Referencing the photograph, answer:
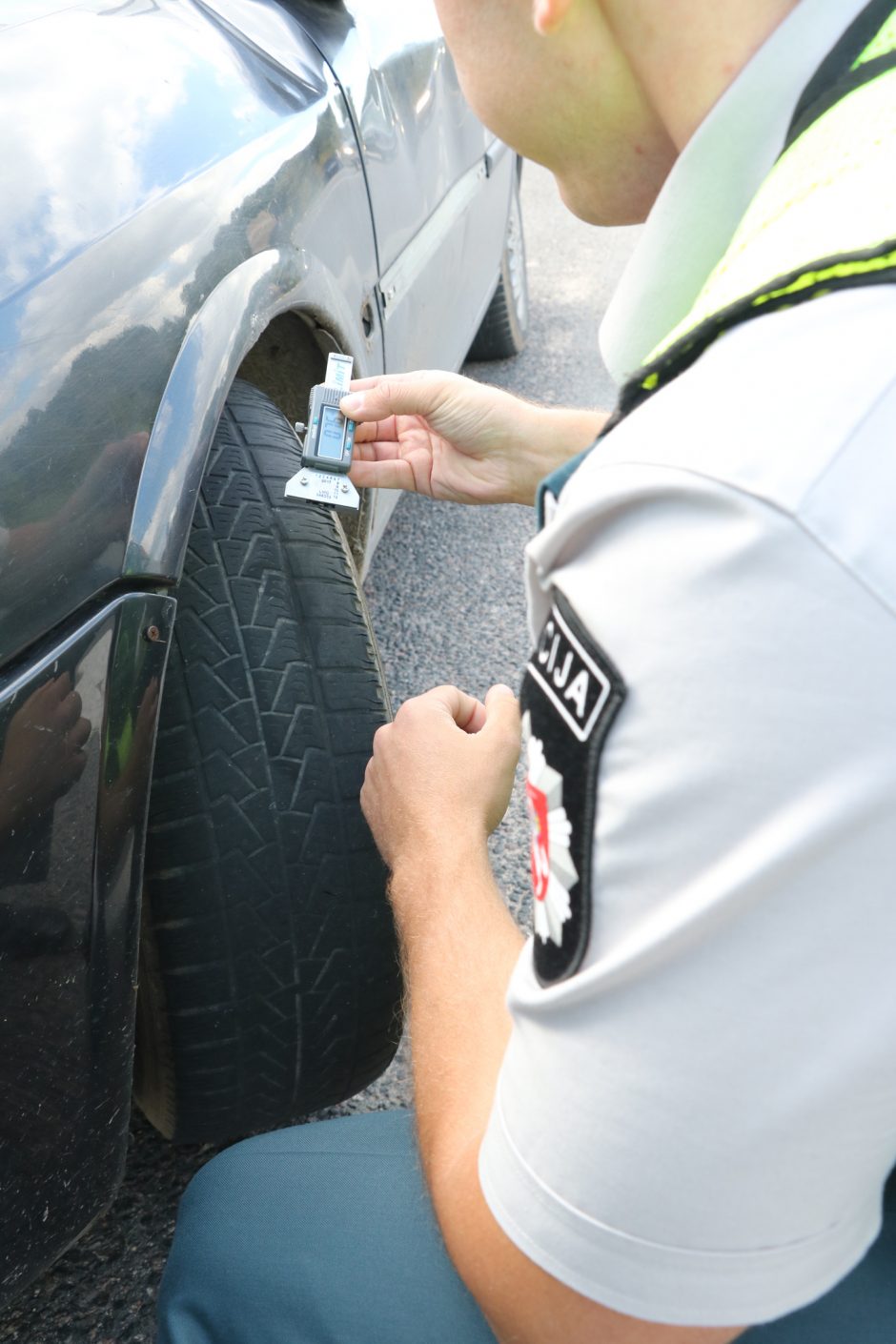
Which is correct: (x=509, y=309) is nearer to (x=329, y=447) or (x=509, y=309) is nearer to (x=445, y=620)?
(x=445, y=620)

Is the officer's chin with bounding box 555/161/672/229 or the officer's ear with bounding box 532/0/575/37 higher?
the officer's ear with bounding box 532/0/575/37

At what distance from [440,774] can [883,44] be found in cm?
69

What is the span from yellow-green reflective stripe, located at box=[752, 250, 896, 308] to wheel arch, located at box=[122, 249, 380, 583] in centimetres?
64

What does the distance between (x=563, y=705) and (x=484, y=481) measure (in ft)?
3.42

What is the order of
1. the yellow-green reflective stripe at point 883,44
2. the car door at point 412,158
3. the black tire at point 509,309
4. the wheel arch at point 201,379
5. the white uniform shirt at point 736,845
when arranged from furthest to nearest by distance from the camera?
the black tire at point 509,309 < the car door at point 412,158 < the wheel arch at point 201,379 < the yellow-green reflective stripe at point 883,44 < the white uniform shirt at point 736,845

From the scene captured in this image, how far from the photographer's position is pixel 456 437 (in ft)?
5.35

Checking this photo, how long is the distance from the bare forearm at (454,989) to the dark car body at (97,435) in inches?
10.8

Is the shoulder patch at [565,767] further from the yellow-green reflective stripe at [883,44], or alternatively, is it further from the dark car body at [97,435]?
the dark car body at [97,435]

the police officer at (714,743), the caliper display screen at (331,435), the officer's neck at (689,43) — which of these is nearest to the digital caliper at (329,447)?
the caliper display screen at (331,435)

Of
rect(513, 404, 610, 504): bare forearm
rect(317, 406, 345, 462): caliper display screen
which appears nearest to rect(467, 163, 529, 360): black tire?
rect(513, 404, 610, 504): bare forearm

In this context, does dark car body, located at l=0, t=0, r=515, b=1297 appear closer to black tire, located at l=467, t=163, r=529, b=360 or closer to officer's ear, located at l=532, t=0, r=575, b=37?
officer's ear, located at l=532, t=0, r=575, b=37

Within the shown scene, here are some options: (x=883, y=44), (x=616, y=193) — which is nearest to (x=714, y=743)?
(x=883, y=44)

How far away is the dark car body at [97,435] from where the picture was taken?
0.97 metres

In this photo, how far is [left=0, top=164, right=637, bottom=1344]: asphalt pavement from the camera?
1.45 meters
